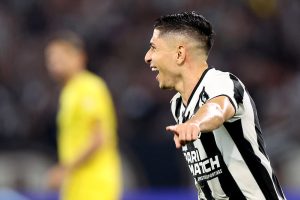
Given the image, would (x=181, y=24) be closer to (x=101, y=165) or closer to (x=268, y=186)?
(x=268, y=186)

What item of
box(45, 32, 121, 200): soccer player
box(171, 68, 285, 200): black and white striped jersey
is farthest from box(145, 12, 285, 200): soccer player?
box(45, 32, 121, 200): soccer player

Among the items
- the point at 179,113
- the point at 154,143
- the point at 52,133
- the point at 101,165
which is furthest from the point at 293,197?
the point at 179,113

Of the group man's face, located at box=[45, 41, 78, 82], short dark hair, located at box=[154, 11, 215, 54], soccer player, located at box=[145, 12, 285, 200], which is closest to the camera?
soccer player, located at box=[145, 12, 285, 200]

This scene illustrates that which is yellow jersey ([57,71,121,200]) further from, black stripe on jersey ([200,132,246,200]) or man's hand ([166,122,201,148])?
man's hand ([166,122,201,148])

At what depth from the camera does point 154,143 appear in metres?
10.5

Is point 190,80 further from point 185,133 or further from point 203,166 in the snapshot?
point 185,133

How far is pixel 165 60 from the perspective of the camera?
419 centimetres

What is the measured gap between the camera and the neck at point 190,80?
417 cm

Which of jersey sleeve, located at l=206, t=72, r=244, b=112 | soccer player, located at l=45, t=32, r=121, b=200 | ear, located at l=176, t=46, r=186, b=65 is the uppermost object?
soccer player, located at l=45, t=32, r=121, b=200

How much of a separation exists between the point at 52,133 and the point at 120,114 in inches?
37.5

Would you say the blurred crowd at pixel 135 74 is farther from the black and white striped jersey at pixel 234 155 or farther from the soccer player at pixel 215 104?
the black and white striped jersey at pixel 234 155

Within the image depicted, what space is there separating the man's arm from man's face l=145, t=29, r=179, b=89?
50cm

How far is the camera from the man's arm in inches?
129

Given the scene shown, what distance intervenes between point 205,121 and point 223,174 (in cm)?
62
